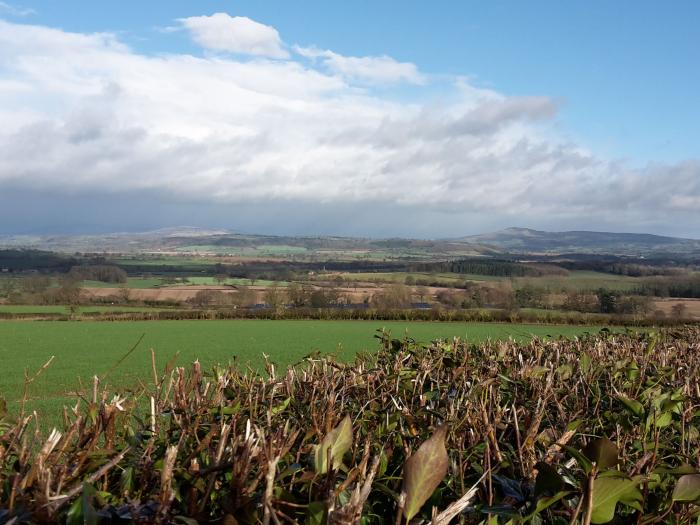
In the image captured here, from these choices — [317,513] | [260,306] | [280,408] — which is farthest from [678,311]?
[317,513]

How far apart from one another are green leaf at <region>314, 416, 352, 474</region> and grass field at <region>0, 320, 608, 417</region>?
16146mm

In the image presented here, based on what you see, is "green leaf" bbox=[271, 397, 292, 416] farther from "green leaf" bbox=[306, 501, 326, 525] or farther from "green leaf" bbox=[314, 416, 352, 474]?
"green leaf" bbox=[306, 501, 326, 525]

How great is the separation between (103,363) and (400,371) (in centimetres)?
2729

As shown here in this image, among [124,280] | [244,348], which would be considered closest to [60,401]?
[244,348]

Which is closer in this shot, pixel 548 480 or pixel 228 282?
pixel 548 480

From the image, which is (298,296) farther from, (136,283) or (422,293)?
(136,283)

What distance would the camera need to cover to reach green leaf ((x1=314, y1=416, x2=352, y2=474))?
158cm

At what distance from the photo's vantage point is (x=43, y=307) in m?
58.1

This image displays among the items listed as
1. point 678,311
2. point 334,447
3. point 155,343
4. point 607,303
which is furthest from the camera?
point 607,303

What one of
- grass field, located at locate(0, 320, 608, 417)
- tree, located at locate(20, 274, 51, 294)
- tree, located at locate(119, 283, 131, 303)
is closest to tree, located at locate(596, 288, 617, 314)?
grass field, located at locate(0, 320, 608, 417)

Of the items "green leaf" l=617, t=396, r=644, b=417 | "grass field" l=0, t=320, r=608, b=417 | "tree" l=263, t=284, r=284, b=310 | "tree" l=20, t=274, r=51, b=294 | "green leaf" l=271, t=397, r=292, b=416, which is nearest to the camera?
"green leaf" l=617, t=396, r=644, b=417

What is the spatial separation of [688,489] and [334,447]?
0.98 metres

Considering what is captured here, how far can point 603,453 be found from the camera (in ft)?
4.66

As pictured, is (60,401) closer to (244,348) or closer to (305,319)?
(244,348)
